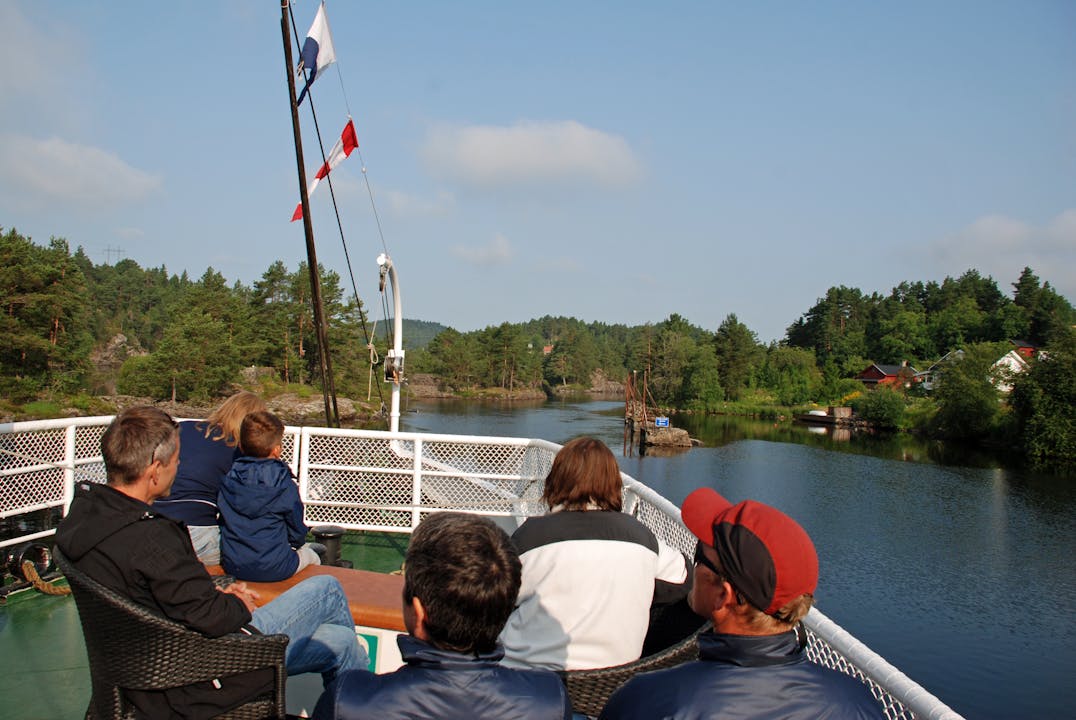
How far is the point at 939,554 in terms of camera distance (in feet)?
77.9

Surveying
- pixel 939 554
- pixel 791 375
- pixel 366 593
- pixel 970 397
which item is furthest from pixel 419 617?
pixel 791 375

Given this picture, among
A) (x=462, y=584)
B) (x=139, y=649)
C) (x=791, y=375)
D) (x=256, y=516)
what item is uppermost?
(x=791, y=375)

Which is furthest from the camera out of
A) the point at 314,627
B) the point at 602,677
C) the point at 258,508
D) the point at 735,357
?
the point at 735,357

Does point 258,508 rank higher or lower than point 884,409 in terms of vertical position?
higher

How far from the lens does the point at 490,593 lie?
142 cm

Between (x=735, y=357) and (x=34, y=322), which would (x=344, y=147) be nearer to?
(x=34, y=322)

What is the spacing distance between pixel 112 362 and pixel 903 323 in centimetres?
12096

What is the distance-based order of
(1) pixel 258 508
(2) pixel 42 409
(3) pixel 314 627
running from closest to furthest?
(3) pixel 314 627
(1) pixel 258 508
(2) pixel 42 409

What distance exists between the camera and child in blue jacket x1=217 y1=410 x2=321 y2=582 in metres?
3.00

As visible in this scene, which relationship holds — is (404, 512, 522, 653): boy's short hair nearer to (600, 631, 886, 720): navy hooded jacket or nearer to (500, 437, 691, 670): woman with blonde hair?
(600, 631, 886, 720): navy hooded jacket

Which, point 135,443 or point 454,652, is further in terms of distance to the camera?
point 135,443

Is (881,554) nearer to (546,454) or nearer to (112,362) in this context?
(546,454)

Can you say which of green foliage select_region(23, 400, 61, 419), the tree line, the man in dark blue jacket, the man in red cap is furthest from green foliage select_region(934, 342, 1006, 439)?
green foliage select_region(23, 400, 61, 419)

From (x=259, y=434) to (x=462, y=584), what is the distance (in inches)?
77.4
